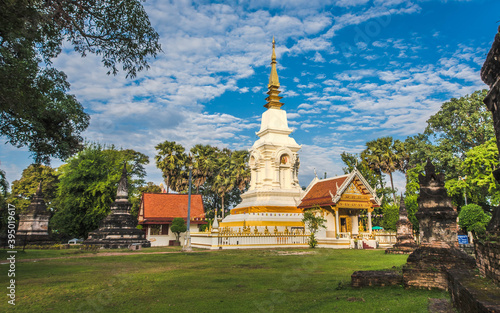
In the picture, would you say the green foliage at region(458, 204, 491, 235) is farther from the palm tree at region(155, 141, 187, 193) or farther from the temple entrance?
the palm tree at region(155, 141, 187, 193)

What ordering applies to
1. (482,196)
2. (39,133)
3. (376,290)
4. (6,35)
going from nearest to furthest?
1. (376,290)
2. (6,35)
3. (39,133)
4. (482,196)

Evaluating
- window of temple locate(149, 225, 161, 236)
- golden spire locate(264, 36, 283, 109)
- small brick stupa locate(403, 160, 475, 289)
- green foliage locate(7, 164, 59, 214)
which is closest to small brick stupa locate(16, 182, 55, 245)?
window of temple locate(149, 225, 161, 236)

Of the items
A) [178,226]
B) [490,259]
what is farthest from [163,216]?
[490,259]

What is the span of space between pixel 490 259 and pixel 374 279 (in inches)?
104

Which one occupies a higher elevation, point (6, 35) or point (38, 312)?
point (6, 35)

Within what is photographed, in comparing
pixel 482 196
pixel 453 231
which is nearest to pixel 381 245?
pixel 482 196

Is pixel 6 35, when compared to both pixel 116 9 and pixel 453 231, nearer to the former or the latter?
pixel 116 9

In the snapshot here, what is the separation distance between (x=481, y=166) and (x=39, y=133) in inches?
1137

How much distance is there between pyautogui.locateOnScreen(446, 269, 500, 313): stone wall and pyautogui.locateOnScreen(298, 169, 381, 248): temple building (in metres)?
17.4

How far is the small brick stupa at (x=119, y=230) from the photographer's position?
23484mm

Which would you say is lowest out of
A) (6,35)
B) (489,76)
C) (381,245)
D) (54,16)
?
(381,245)

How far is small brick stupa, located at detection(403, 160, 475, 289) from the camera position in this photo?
651 centimetres

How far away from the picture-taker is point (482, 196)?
3002 centimetres

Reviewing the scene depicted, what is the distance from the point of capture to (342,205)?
2253cm
